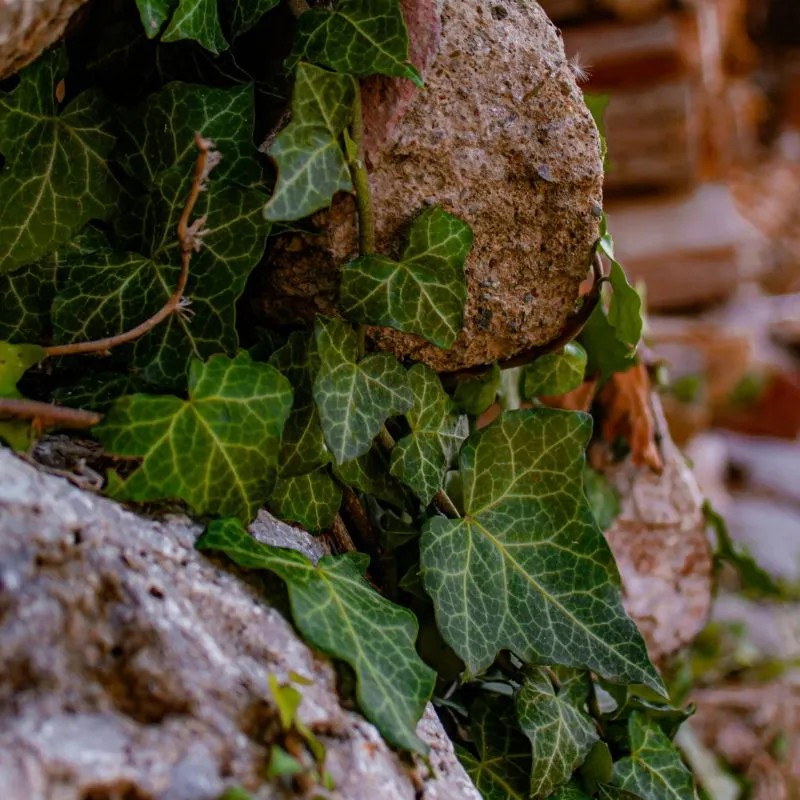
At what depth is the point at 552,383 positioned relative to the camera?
92 centimetres

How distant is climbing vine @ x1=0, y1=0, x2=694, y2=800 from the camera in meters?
0.65

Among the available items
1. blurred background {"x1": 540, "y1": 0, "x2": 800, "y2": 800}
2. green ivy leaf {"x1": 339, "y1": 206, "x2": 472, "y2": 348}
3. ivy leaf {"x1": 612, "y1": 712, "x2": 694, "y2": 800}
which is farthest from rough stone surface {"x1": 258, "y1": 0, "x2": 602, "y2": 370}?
blurred background {"x1": 540, "y1": 0, "x2": 800, "y2": 800}

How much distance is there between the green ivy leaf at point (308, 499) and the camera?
75 cm

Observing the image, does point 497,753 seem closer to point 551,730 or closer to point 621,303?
point 551,730

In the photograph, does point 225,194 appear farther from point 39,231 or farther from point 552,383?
point 552,383

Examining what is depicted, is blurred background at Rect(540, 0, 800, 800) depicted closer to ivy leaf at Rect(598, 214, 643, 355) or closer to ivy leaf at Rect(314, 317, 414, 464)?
ivy leaf at Rect(598, 214, 643, 355)

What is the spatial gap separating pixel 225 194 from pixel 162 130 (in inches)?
3.5

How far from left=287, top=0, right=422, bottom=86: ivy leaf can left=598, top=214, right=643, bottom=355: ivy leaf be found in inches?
10.4

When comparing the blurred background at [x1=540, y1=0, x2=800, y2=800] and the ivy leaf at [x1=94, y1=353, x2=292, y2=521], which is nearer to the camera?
the ivy leaf at [x1=94, y1=353, x2=292, y2=521]

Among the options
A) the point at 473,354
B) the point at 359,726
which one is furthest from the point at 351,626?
the point at 473,354

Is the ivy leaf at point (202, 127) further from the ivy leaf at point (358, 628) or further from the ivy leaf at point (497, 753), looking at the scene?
the ivy leaf at point (497, 753)

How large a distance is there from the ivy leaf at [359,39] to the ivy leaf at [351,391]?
21cm

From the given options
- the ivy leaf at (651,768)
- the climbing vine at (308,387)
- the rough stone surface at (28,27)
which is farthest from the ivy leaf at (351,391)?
the ivy leaf at (651,768)

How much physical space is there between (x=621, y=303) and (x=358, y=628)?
0.43 meters
